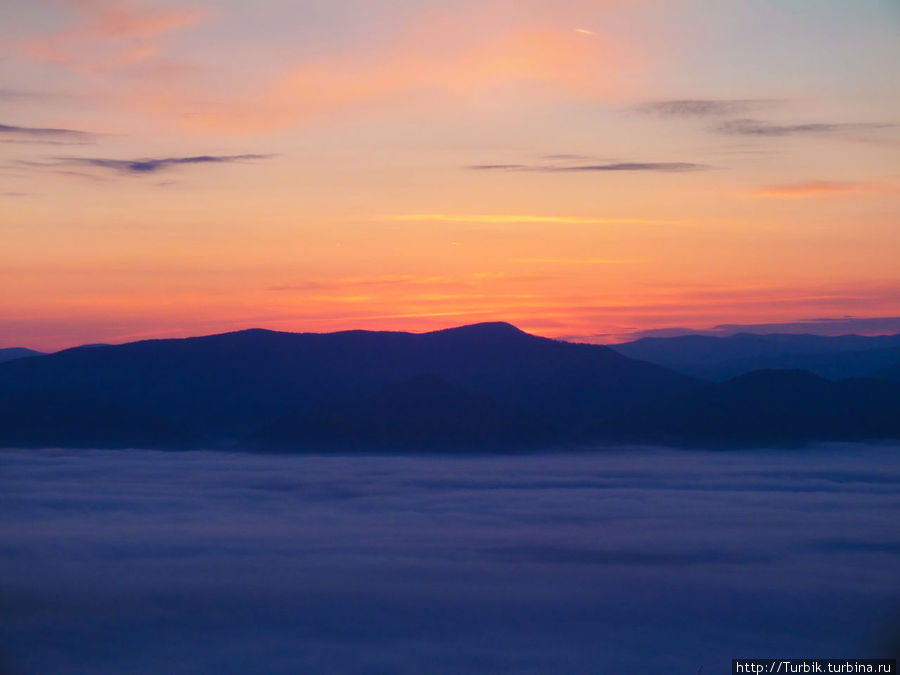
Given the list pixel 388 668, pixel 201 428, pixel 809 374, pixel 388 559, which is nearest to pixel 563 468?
pixel 809 374

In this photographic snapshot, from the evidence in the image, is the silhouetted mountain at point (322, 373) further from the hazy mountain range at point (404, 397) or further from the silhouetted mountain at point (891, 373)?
the silhouetted mountain at point (891, 373)

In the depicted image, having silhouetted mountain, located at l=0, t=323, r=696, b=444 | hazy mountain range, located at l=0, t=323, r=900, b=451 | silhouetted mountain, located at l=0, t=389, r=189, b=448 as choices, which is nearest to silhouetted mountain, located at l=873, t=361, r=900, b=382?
hazy mountain range, located at l=0, t=323, r=900, b=451

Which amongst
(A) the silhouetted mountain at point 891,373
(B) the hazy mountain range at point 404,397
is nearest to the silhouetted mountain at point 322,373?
(B) the hazy mountain range at point 404,397

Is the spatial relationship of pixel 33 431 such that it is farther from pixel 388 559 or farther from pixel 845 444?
pixel 845 444

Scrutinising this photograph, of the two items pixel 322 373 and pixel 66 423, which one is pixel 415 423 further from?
pixel 66 423

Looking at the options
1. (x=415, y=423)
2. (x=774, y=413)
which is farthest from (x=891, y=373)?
(x=415, y=423)

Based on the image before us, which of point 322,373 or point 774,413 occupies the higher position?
point 322,373
